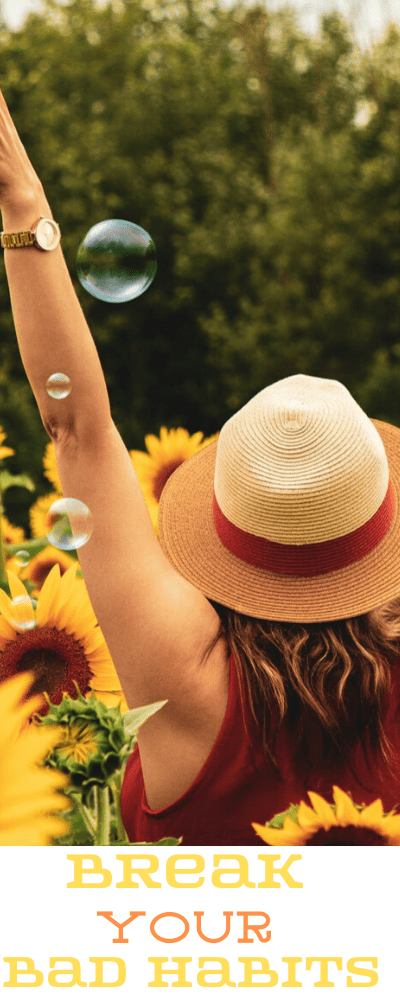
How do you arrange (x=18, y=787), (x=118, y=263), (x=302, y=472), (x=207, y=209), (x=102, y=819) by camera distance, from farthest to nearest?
(x=207, y=209)
(x=118, y=263)
(x=302, y=472)
(x=102, y=819)
(x=18, y=787)

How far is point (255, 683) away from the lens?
3.47ft

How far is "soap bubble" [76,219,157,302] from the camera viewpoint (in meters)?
1.53

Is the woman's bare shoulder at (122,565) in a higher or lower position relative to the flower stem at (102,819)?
higher

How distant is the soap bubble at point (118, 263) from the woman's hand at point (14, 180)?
654 mm

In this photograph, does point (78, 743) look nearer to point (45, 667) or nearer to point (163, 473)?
point (45, 667)

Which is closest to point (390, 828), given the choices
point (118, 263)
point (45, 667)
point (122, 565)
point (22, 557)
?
point (122, 565)

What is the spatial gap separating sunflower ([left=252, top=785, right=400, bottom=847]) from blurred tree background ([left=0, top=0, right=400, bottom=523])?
6.93 metres

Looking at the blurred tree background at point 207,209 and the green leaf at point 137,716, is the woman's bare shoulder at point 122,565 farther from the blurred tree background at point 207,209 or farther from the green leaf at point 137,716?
the blurred tree background at point 207,209

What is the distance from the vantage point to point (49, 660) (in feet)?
3.65

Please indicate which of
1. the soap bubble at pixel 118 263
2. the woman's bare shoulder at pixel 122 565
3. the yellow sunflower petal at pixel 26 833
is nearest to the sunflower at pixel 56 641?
the woman's bare shoulder at pixel 122 565

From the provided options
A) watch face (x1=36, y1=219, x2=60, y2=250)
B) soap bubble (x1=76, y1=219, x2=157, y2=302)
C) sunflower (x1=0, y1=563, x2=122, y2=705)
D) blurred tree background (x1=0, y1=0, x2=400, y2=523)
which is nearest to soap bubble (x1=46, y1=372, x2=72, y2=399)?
watch face (x1=36, y1=219, x2=60, y2=250)

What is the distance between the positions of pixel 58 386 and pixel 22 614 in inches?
12.4

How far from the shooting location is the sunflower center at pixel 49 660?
3.49ft
